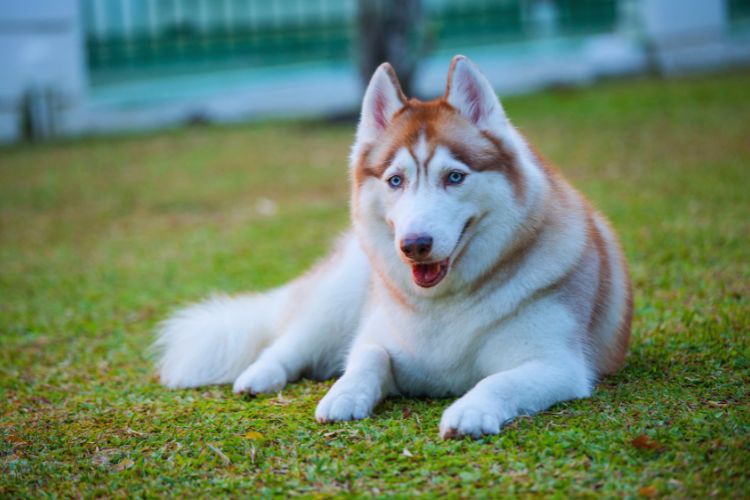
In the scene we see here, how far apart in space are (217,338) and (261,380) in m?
0.48

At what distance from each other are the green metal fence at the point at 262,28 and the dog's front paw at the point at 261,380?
550 inches

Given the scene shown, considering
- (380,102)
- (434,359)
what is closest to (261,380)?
(434,359)

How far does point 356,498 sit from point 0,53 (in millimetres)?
16076

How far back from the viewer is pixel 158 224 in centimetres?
980

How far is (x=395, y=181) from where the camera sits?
3719 mm

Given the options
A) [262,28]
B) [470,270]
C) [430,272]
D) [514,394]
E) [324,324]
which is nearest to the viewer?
[514,394]

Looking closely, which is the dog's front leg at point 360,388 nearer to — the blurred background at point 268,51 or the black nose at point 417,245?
the black nose at point 417,245

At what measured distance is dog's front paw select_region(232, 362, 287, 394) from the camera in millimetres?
4242

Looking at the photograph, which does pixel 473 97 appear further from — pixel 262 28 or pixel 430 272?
pixel 262 28

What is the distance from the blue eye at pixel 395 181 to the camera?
3.71 m

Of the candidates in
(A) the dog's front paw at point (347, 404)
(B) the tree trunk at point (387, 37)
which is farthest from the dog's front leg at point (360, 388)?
(B) the tree trunk at point (387, 37)

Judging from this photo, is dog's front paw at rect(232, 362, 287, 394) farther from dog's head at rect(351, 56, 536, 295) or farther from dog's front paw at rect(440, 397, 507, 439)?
dog's front paw at rect(440, 397, 507, 439)

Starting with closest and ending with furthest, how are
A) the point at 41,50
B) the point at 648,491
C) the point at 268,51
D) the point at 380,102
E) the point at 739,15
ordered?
the point at 648,491 < the point at 380,102 < the point at 41,50 < the point at 268,51 < the point at 739,15

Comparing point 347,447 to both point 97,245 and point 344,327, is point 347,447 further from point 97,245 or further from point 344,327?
point 97,245
